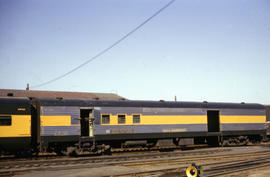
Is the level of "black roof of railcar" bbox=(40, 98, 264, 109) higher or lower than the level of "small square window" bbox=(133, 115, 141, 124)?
higher

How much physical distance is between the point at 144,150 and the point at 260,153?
892cm

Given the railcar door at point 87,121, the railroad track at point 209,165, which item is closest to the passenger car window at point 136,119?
the railcar door at point 87,121

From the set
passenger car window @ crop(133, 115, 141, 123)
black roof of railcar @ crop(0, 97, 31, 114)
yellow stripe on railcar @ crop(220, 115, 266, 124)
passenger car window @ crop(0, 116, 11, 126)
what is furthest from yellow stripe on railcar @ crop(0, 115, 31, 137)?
yellow stripe on railcar @ crop(220, 115, 266, 124)

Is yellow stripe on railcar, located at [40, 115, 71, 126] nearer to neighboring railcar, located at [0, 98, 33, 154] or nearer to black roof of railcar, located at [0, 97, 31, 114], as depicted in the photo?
neighboring railcar, located at [0, 98, 33, 154]

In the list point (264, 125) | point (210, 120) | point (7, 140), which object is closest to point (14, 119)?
point (7, 140)

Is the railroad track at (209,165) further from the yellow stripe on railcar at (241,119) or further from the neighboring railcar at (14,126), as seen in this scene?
the neighboring railcar at (14,126)

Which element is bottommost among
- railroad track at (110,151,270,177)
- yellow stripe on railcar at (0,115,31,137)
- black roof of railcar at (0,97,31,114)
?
railroad track at (110,151,270,177)

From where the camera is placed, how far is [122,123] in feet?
70.7

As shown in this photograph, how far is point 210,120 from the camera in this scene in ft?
97.1

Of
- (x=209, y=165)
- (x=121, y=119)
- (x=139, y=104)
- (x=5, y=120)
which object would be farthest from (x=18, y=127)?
(x=209, y=165)

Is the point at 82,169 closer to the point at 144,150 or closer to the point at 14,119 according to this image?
the point at 14,119

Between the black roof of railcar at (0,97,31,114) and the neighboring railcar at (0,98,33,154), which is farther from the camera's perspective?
the black roof of railcar at (0,97,31,114)

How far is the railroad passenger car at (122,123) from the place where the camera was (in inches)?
768

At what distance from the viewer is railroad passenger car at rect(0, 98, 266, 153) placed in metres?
19.5
